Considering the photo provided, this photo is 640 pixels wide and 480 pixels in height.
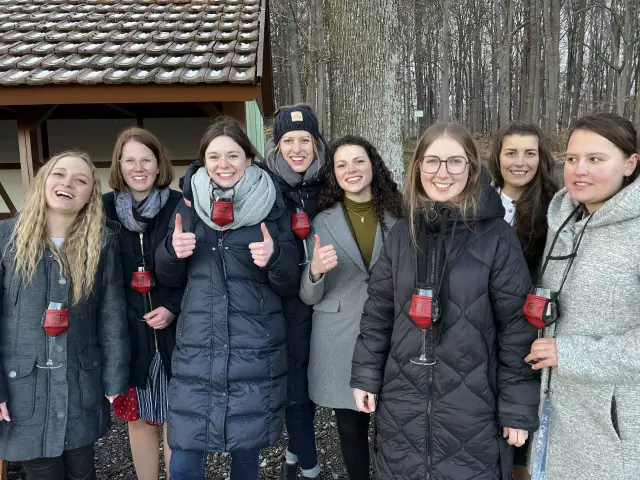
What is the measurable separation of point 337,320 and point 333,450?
1593 mm

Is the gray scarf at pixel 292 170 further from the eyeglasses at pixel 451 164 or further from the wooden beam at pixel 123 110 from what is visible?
the wooden beam at pixel 123 110

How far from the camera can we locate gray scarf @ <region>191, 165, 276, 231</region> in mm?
2352

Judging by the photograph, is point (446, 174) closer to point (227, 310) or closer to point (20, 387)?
point (227, 310)

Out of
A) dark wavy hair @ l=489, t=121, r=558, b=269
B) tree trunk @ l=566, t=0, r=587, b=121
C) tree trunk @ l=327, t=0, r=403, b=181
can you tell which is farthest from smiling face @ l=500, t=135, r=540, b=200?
tree trunk @ l=566, t=0, r=587, b=121

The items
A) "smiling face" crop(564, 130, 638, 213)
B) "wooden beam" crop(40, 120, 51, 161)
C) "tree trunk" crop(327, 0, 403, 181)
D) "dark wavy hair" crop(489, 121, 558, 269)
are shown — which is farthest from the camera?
"wooden beam" crop(40, 120, 51, 161)

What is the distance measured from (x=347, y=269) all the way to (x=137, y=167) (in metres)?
1.32

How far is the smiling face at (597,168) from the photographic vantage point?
192 cm

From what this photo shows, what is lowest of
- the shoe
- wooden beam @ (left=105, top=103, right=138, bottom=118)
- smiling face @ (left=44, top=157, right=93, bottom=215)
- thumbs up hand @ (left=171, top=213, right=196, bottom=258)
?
the shoe

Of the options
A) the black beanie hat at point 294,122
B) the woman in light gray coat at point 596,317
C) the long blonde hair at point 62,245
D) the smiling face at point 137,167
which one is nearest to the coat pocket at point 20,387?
the long blonde hair at point 62,245

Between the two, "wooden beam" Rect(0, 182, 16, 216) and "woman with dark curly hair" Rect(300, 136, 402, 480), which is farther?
"wooden beam" Rect(0, 182, 16, 216)

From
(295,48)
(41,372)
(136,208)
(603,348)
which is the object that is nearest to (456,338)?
(603,348)

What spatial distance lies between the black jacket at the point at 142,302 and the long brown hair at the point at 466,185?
1.38m

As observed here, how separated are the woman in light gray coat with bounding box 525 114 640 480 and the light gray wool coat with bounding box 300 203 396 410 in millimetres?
961

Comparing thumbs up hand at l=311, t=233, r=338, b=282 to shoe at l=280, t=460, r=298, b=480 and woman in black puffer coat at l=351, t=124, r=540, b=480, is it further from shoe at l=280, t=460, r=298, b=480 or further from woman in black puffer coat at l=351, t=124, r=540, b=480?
shoe at l=280, t=460, r=298, b=480
